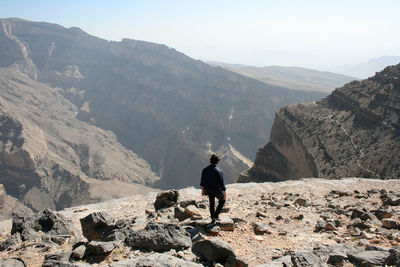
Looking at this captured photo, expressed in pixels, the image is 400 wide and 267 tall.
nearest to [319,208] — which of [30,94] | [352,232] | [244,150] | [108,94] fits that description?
[352,232]

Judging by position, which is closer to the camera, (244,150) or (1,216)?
(1,216)

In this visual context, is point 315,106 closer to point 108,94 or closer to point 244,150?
point 244,150

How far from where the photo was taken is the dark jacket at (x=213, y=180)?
8.27 metres

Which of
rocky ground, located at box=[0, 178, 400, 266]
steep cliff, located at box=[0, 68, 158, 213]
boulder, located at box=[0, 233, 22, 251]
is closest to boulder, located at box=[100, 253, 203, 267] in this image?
rocky ground, located at box=[0, 178, 400, 266]

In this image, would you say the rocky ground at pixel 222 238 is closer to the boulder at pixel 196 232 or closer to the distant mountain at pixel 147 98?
the boulder at pixel 196 232

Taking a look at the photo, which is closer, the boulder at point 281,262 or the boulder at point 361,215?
the boulder at point 281,262

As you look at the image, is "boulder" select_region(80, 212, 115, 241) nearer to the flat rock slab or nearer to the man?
the man

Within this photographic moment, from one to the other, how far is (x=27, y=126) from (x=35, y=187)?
24180 mm

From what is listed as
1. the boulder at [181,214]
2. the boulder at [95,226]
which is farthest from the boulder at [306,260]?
the boulder at [95,226]

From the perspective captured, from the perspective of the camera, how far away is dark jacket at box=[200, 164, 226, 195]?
8.27 metres

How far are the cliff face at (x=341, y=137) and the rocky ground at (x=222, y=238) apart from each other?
16.8m

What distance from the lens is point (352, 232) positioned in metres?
8.69

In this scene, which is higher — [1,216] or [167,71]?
[167,71]

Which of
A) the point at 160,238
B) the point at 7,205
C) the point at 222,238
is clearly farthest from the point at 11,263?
the point at 7,205
